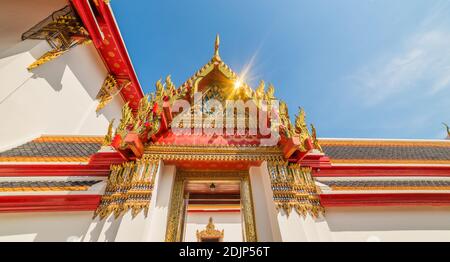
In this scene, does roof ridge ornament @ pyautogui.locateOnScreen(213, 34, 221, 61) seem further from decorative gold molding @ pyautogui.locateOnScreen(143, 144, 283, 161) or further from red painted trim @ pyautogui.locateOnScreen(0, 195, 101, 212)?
red painted trim @ pyautogui.locateOnScreen(0, 195, 101, 212)

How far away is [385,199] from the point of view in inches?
139

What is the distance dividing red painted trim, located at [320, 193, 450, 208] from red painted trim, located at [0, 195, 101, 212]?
14.1 feet

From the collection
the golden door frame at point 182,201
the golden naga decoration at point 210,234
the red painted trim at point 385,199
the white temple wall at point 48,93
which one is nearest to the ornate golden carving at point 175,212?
the golden door frame at point 182,201

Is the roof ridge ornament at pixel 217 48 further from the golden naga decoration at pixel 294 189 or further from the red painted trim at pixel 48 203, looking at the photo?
the red painted trim at pixel 48 203

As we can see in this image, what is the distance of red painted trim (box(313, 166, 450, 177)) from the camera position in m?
4.31

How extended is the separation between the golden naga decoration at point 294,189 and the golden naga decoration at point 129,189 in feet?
7.59

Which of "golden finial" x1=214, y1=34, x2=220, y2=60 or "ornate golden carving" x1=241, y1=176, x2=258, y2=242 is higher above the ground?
"golden finial" x1=214, y1=34, x2=220, y2=60

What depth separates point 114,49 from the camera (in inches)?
317

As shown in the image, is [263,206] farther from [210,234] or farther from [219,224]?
[219,224]

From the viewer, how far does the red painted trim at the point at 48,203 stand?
3.25 metres

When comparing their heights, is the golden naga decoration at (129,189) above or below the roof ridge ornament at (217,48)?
below

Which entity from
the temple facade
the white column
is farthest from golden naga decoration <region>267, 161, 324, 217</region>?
the white column

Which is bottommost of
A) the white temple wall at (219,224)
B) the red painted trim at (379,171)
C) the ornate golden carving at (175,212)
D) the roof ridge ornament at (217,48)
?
the ornate golden carving at (175,212)

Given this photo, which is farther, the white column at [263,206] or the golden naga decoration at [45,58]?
the golden naga decoration at [45,58]
